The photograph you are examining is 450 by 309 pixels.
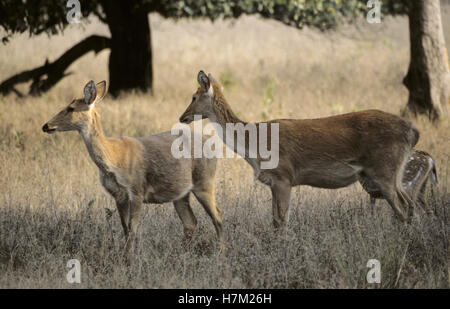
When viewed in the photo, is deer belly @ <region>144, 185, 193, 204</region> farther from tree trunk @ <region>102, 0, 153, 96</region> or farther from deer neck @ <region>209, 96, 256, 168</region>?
tree trunk @ <region>102, 0, 153, 96</region>

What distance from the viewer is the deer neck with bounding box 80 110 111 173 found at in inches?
217

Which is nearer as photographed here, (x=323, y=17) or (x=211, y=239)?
(x=211, y=239)

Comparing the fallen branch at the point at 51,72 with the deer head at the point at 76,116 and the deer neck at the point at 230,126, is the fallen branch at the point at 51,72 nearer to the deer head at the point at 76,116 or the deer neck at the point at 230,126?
the deer neck at the point at 230,126

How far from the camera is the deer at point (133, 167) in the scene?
5.56 meters

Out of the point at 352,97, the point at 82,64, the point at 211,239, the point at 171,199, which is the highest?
the point at 82,64

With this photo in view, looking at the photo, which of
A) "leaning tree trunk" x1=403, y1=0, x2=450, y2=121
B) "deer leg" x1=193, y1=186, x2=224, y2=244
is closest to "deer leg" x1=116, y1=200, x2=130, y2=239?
"deer leg" x1=193, y1=186, x2=224, y2=244

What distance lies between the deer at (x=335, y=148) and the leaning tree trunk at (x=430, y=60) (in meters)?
4.74

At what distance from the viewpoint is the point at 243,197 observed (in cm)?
720

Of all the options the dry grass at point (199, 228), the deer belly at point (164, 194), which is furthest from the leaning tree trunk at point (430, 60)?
the deer belly at point (164, 194)

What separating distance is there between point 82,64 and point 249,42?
6486 mm

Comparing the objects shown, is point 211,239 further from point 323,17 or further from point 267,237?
point 323,17

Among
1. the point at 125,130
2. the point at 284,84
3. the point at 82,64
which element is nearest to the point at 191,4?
the point at 284,84

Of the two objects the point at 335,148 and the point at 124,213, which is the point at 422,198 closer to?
the point at 335,148

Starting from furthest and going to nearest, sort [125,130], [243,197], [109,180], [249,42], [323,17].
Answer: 1. [249,42]
2. [323,17]
3. [125,130]
4. [243,197]
5. [109,180]
